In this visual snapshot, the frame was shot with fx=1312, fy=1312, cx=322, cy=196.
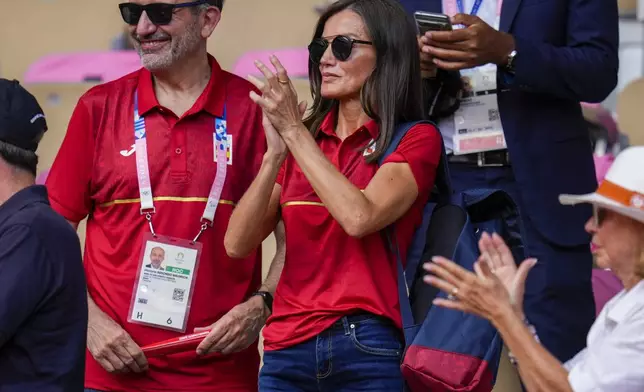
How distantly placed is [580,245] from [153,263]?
1.44 m

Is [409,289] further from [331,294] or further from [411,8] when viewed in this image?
[411,8]

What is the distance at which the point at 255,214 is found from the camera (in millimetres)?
3920

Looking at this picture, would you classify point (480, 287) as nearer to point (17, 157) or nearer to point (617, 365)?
point (617, 365)

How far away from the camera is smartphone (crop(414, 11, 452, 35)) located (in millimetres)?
4207

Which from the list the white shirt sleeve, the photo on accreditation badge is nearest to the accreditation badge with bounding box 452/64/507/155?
the photo on accreditation badge

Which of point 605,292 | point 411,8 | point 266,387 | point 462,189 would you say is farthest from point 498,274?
point 605,292

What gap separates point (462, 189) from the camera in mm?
4414

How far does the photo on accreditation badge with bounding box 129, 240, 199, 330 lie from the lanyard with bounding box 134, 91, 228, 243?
2.6 inches

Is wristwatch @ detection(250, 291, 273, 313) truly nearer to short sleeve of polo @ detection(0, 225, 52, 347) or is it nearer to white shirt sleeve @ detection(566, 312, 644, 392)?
short sleeve of polo @ detection(0, 225, 52, 347)

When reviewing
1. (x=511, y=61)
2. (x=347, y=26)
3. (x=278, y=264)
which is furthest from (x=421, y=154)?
(x=278, y=264)

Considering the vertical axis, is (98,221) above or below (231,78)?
below

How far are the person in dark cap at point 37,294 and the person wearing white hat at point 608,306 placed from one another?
107cm

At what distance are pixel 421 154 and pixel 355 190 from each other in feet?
0.88

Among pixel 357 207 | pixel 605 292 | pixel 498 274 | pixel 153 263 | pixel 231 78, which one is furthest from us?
pixel 605 292
